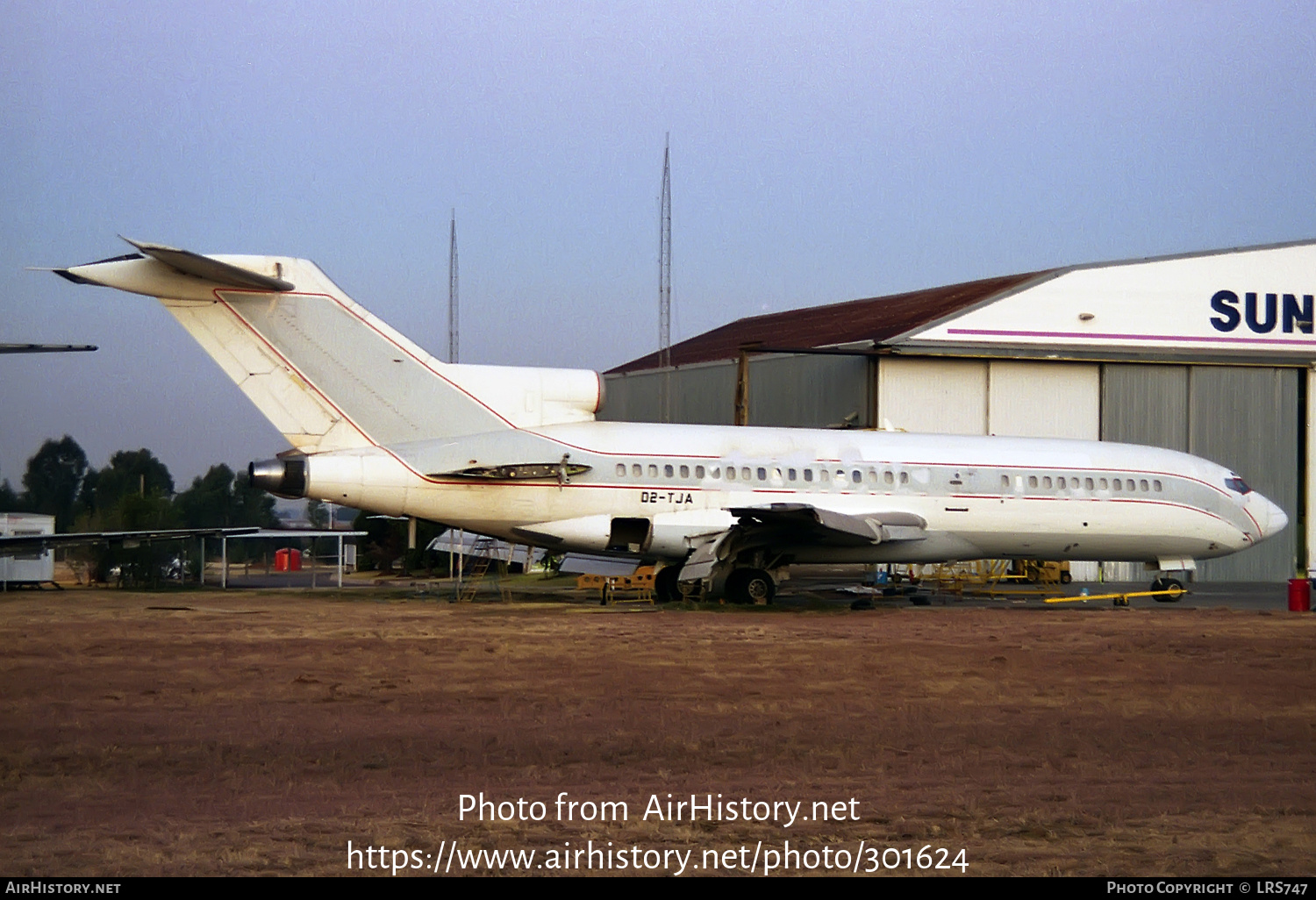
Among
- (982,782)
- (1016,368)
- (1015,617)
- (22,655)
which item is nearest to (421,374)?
(22,655)

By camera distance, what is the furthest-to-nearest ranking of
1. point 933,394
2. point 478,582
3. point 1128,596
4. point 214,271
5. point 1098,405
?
point 1098,405
point 933,394
point 478,582
point 1128,596
point 214,271

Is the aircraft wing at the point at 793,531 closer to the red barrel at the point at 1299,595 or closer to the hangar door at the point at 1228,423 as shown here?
the red barrel at the point at 1299,595

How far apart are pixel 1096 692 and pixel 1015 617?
905 centimetres

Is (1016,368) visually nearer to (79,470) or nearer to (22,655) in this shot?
(22,655)

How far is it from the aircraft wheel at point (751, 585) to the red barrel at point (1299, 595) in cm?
937

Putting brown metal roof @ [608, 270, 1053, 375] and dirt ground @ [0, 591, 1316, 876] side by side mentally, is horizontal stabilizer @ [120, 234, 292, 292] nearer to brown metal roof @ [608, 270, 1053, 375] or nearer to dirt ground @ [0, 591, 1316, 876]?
dirt ground @ [0, 591, 1316, 876]

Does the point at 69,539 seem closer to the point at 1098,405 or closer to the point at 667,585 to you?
the point at 667,585

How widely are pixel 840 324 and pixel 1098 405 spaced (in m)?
9.85

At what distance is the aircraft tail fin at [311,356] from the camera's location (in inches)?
798

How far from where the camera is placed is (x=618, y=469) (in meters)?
22.6

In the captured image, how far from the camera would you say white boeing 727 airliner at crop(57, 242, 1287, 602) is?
20.9 metres

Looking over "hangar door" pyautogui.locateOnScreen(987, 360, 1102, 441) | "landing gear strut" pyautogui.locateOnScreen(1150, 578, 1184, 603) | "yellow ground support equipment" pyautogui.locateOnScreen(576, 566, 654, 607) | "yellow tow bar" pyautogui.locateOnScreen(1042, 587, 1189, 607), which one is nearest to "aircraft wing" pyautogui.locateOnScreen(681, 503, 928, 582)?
"yellow ground support equipment" pyautogui.locateOnScreen(576, 566, 654, 607)

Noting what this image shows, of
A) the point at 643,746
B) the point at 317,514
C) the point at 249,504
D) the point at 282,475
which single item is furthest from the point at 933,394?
the point at 317,514

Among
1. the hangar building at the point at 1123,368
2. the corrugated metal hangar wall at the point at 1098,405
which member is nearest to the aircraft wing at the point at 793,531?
the corrugated metal hangar wall at the point at 1098,405
